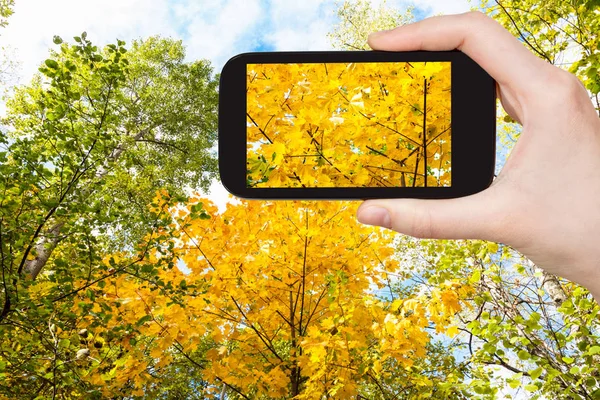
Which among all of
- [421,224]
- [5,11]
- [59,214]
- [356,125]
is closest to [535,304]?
[356,125]

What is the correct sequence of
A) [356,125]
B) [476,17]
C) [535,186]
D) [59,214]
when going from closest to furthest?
[535,186] → [476,17] → [356,125] → [59,214]

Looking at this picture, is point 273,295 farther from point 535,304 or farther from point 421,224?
point 421,224

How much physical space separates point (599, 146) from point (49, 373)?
346 centimetres

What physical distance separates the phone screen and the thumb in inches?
13.1

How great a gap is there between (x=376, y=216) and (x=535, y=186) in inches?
20.2

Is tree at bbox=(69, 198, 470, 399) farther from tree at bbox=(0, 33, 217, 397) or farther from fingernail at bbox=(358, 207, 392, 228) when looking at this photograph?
fingernail at bbox=(358, 207, 392, 228)

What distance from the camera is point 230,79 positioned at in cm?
170

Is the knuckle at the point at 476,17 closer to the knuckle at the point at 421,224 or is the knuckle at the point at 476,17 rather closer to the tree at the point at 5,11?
the knuckle at the point at 421,224

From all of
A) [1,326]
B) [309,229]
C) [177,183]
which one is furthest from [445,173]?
[177,183]

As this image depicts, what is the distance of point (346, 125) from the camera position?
2.39 meters

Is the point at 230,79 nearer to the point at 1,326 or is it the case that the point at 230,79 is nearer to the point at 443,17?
the point at 443,17

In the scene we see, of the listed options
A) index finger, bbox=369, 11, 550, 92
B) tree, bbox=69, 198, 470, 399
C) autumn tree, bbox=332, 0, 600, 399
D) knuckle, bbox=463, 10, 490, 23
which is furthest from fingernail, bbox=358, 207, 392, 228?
tree, bbox=69, 198, 470, 399

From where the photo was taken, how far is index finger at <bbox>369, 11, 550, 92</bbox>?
1.48 metres

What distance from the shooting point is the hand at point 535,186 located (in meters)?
1.43
